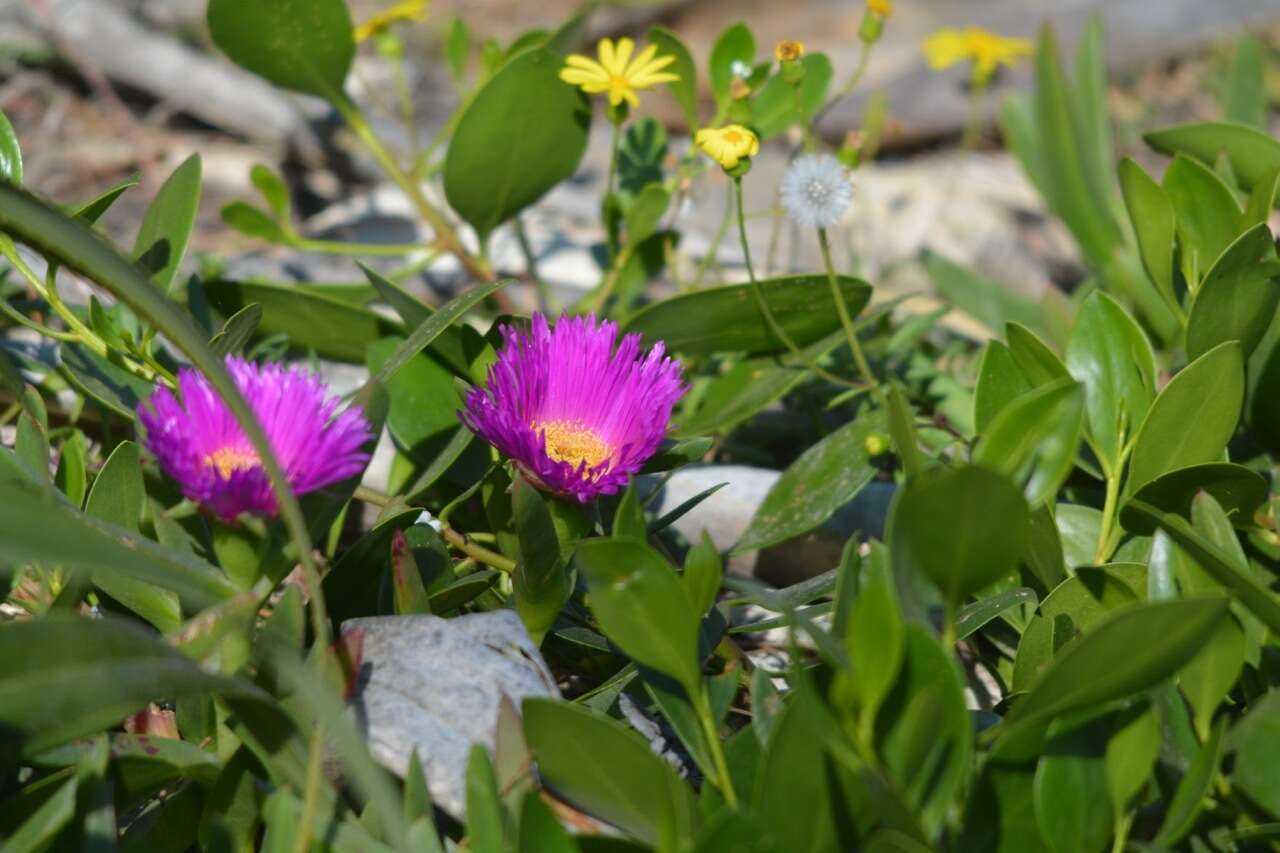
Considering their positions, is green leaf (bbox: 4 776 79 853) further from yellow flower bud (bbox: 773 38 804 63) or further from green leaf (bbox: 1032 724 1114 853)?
yellow flower bud (bbox: 773 38 804 63)

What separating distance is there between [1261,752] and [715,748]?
0.36 m

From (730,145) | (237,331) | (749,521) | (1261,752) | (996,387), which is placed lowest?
(749,521)

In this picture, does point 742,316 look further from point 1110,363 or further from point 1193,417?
point 1193,417

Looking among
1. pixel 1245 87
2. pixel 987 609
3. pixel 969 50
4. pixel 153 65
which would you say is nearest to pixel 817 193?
pixel 987 609

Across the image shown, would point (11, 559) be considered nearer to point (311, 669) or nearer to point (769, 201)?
point (311, 669)

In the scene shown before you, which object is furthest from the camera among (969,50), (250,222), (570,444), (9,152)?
(969,50)

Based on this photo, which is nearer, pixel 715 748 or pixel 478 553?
pixel 715 748

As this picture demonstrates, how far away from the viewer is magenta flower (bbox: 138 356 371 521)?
2.82ft

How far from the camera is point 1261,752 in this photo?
0.84 meters

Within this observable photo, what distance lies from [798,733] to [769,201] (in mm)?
2298

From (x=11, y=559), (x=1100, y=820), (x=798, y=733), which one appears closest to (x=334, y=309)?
(x=11, y=559)

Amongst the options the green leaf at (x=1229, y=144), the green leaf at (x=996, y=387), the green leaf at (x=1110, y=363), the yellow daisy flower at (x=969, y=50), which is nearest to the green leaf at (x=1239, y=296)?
the green leaf at (x=1110, y=363)

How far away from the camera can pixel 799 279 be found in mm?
1367

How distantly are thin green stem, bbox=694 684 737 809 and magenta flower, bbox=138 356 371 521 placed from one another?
0.29 m
